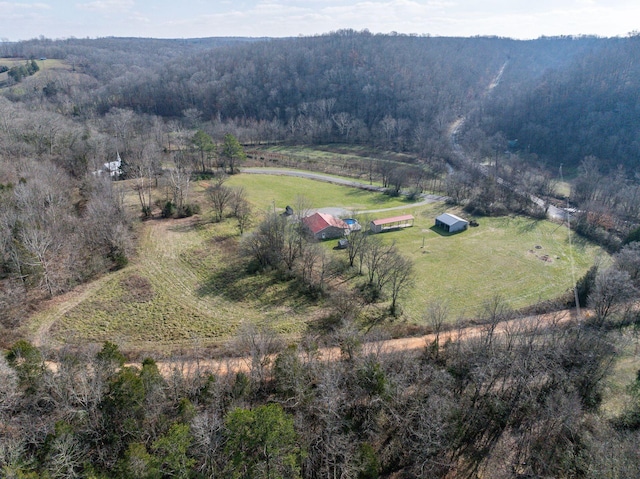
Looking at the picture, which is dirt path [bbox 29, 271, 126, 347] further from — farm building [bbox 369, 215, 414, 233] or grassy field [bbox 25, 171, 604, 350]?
farm building [bbox 369, 215, 414, 233]

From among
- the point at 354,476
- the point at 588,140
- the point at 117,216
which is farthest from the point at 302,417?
the point at 588,140

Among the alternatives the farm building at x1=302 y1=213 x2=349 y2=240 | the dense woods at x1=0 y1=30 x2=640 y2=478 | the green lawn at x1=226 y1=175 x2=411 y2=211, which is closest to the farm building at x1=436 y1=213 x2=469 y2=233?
the dense woods at x1=0 y1=30 x2=640 y2=478

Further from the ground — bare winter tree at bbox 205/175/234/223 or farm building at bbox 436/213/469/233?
bare winter tree at bbox 205/175/234/223

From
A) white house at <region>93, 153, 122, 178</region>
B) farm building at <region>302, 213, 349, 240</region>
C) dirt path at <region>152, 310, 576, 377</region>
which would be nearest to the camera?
dirt path at <region>152, 310, 576, 377</region>

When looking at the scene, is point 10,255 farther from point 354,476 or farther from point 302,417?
point 354,476

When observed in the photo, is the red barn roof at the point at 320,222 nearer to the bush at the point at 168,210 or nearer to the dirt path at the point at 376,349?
the bush at the point at 168,210

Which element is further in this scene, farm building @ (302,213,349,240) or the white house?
the white house

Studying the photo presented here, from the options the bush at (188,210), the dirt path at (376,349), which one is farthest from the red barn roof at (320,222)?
the dirt path at (376,349)

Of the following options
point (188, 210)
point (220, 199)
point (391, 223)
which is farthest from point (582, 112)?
point (188, 210)
